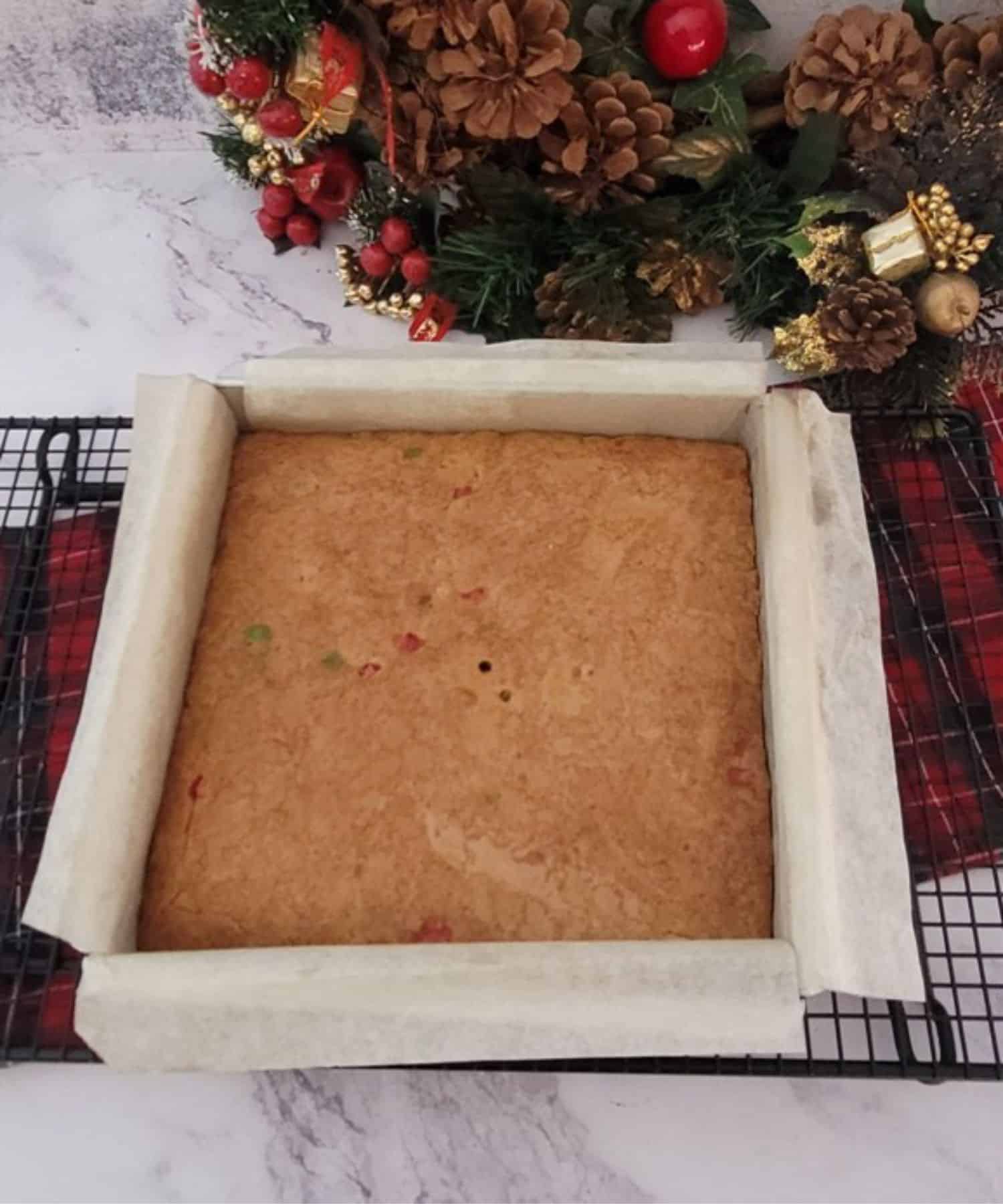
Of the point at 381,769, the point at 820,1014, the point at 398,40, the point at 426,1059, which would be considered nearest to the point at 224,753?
the point at 381,769

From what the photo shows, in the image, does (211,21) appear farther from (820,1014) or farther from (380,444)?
(820,1014)

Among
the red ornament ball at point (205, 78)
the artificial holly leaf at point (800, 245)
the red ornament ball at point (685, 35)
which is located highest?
the red ornament ball at point (685, 35)

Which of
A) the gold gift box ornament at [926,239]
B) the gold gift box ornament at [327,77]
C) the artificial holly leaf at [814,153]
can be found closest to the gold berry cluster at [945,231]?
the gold gift box ornament at [926,239]

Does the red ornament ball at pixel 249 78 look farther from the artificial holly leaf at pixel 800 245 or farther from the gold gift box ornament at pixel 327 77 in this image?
the artificial holly leaf at pixel 800 245

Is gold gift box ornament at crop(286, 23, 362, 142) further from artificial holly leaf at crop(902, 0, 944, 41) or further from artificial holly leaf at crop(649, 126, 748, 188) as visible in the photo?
artificial holly leaf at crop(902, 0, 944, 41)

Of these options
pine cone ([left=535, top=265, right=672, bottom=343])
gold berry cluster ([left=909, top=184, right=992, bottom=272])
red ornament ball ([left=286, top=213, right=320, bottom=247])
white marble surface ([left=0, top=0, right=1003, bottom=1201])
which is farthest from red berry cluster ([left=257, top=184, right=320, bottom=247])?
white marble surface ([left=0, top=0, right=1003, bottom=1201])

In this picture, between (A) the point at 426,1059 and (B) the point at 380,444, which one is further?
(B) the point at 380,444

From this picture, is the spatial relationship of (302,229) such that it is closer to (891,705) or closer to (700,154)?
(700,154)
